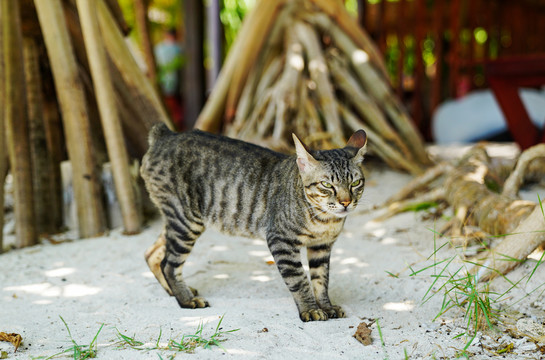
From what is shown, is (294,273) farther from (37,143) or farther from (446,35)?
(446,35)

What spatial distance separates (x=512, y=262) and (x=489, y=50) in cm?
619

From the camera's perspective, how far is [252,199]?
280cm

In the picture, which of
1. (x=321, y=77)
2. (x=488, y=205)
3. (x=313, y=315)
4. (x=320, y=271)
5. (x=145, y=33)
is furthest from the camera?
(x=145, y=33)

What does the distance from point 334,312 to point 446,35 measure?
6738mm

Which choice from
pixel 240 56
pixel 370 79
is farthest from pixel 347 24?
pixel 240 56

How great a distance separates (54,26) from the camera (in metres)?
3.71

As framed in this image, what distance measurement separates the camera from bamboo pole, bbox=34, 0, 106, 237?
372 centimetres

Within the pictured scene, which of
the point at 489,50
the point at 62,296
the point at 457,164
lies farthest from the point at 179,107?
the point at 62,296

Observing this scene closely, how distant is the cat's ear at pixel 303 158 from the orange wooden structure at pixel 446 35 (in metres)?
4.95

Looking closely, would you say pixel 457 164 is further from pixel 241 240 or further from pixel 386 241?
pixel 241 240

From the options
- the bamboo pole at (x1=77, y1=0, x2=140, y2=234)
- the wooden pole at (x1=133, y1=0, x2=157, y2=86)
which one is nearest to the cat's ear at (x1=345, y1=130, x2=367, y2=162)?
the bamboo pole at (x1=77, y1=0, x2=140, y2=234)

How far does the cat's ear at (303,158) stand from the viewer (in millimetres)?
2449

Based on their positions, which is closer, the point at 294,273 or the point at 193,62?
the point at 294,273

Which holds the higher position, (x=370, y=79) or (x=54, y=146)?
(x=370, y=79)
